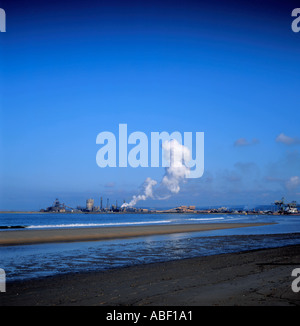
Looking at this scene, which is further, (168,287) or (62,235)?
(62,235)

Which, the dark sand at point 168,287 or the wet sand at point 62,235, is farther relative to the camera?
the wet sand at point 62,235

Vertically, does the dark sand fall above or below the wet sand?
above

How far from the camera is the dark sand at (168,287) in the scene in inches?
312

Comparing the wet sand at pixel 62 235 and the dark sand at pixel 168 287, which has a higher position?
the dark sand at pixel 168 287

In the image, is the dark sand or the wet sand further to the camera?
the wet sand

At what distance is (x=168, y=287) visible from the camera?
371 inches

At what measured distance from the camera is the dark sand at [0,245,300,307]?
7.93 metres

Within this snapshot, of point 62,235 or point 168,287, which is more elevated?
point 168,287
